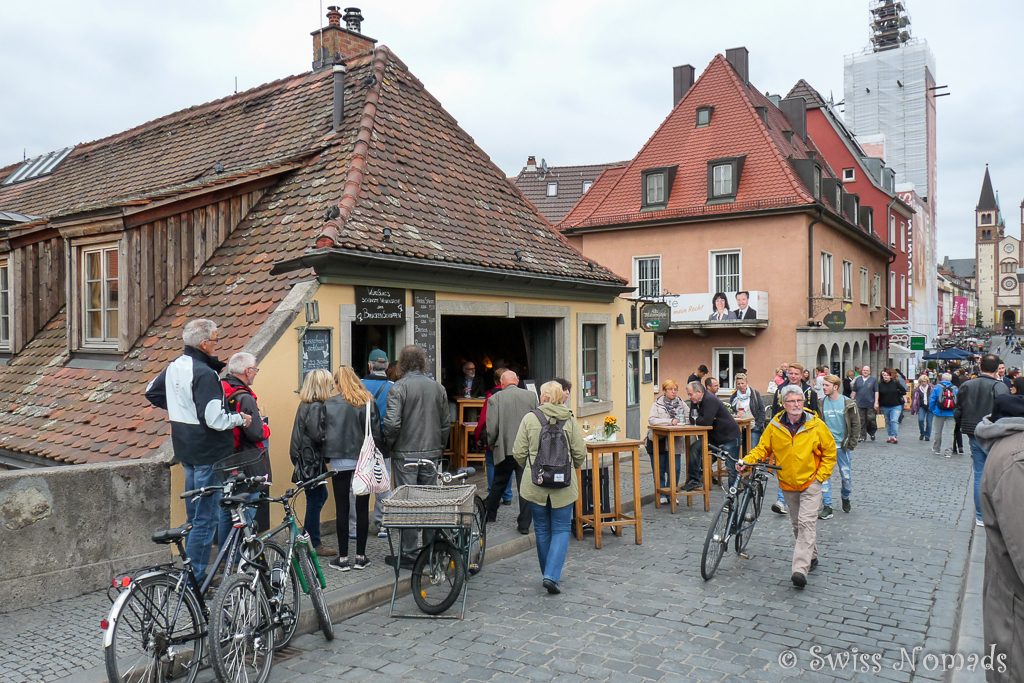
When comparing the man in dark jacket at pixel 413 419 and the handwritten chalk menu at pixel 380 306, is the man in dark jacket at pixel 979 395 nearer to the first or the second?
the man in dark jacket at pixel 413 419

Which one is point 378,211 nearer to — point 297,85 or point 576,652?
point 297,85

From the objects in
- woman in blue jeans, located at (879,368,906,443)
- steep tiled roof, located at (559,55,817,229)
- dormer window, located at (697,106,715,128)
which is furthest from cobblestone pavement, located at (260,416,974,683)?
dormer window, located at (697,106,715,128)

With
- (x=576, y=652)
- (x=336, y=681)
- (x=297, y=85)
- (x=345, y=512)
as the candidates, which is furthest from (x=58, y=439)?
(x=297, y=85)

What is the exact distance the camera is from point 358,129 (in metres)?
10.9

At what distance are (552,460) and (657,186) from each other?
22602 millimetres

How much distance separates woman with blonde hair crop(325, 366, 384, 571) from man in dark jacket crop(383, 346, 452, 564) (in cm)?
24

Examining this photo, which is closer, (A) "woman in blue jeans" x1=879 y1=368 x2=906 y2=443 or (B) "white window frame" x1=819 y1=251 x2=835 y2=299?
(A) "woman in blue jeans" x1=879 y1=368 x2=906 y2=443

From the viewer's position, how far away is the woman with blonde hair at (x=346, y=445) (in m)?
7.01

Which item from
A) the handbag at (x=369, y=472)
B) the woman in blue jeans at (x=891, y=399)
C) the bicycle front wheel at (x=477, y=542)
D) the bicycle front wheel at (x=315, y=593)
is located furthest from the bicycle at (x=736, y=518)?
the woman in blue jeans at (x=891, y=399)

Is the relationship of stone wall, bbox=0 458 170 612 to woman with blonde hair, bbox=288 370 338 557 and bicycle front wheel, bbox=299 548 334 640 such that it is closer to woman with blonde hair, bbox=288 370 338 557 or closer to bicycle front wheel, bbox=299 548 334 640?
woman with blonde hair, bbox=288 370 338 557

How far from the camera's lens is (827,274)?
1062 inches

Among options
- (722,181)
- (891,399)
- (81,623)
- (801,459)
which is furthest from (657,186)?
(81,623)

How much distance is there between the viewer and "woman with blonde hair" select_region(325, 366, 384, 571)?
7012 mm

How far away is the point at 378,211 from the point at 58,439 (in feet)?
13.9
